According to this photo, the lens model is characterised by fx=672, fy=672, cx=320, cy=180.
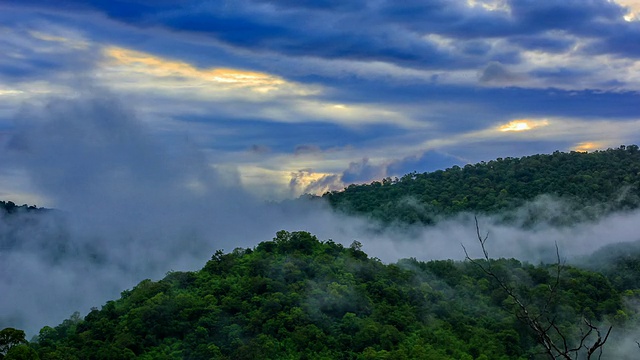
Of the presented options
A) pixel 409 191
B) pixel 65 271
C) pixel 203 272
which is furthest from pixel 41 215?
pixel 203 272

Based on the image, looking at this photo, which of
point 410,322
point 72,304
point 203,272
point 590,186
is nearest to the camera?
point 410,322

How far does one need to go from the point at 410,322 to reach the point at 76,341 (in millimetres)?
27843

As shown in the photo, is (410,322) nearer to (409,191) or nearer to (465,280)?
(465,280)

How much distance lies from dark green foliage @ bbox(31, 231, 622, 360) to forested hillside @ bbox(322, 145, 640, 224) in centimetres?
4105

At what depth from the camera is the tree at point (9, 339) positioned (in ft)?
138

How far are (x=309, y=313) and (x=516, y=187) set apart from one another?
6673cm

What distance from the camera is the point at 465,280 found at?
6981 cm

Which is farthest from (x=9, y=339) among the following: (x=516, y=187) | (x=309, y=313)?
(x=516, y=187)

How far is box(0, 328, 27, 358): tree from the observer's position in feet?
138

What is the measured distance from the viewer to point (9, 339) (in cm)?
4241

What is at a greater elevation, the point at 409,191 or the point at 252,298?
the point at 409,191

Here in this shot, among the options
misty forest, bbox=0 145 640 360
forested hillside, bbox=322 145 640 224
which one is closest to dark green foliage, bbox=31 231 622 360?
misty forest, bbox=0 145 640 360

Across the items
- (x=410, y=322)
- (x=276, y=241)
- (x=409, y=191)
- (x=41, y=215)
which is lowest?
(x=410, y=322)

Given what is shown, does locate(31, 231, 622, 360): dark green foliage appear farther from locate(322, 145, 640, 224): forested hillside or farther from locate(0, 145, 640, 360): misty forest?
locate(322, 145, 640, 224): forested hillside
